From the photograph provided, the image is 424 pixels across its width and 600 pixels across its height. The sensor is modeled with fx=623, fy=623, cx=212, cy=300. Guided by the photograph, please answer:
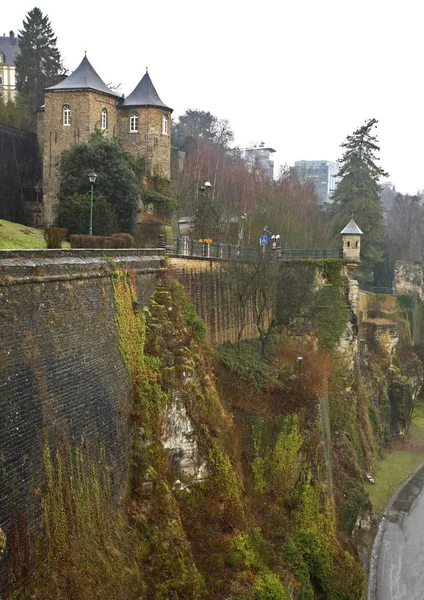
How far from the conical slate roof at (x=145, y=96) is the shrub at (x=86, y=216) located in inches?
396

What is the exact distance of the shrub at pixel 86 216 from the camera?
94.0ft

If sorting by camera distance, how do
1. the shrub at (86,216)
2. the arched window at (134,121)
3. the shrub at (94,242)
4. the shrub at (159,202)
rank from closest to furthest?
the shrub at (94,242) < the shrub at (86,216) < the shrub at (159,202) < the arched window at (134,121)

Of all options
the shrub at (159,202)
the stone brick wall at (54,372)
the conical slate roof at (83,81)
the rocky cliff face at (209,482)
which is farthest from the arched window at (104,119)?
the stone brick wall at (54,372)

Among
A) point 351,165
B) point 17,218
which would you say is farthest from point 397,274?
point 17,218

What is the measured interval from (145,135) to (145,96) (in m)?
2.38

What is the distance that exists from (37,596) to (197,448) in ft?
23.8

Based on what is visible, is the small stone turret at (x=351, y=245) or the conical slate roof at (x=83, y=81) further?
the conical slate roof at (x=83, y=81)

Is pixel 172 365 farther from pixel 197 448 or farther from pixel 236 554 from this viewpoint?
pixel 236 554

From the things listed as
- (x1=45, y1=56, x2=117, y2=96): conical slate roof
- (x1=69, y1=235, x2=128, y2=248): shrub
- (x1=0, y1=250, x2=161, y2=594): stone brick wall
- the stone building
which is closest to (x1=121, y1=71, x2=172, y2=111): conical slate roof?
the stone building

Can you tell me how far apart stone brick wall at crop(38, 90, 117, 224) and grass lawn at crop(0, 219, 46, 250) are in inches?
267

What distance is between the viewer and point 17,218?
3356cm

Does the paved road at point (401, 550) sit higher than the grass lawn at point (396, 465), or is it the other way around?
the grass lawn at point (396, 465)

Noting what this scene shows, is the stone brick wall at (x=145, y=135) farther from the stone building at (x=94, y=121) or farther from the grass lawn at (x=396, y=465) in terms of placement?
the grass lawn at (x=396, y=465)

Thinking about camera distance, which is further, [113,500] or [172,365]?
[172,365]
